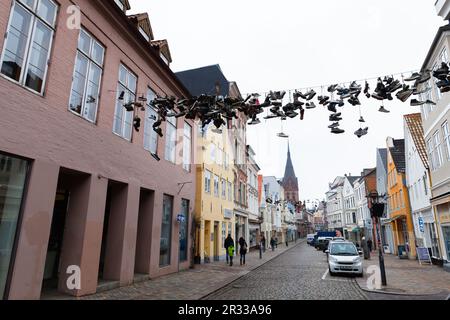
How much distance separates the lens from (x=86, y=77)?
383 inches

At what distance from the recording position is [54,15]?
28.0 ft

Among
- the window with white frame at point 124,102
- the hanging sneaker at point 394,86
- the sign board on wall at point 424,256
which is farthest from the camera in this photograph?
the sign board on wall at point 424,256

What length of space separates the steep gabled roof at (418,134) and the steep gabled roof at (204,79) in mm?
15327

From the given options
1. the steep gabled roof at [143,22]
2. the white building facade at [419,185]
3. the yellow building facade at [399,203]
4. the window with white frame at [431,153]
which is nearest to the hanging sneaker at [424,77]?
the steep gabled roof at [143,22]

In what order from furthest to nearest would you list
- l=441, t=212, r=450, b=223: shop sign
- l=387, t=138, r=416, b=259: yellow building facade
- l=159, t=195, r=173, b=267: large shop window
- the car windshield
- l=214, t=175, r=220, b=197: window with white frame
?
1. l=387, t=138, r=416, b=259: yellow building facade
2. l=214, t=175, r=220, b=197: window with white frame
3. l=441, t=212, r=450, b=223: shop sign
4. the car windshield
5. l=159, t=195, r=173, b=267: large shop window

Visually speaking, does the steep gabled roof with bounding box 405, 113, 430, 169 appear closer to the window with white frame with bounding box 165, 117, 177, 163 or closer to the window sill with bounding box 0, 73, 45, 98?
the window with white frame with bounding box 165, 117, 177, 163

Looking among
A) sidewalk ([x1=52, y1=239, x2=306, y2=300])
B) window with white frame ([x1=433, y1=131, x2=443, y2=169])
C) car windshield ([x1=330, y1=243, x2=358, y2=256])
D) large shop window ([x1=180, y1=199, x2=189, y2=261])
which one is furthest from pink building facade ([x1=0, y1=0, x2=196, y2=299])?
window with white frame ([x1=433, y1=131, x2=443, y2=169])

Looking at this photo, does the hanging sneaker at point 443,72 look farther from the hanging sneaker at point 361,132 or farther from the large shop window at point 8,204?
the large shop window at point 8,204

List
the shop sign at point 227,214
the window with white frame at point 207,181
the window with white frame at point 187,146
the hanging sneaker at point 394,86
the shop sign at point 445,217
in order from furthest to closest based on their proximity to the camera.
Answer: the shop sign at point 227,214, the window with white frame at point 207,181, the window with white frame at point 187,146, the shop sign at point 445,217, the hanging sneaker at point 394,86

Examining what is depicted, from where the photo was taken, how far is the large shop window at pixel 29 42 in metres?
7.19

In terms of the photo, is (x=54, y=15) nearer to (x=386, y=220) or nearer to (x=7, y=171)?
(x=7, y=171)

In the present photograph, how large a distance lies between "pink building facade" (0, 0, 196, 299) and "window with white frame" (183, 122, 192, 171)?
2.38m

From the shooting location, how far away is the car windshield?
48.7ft
